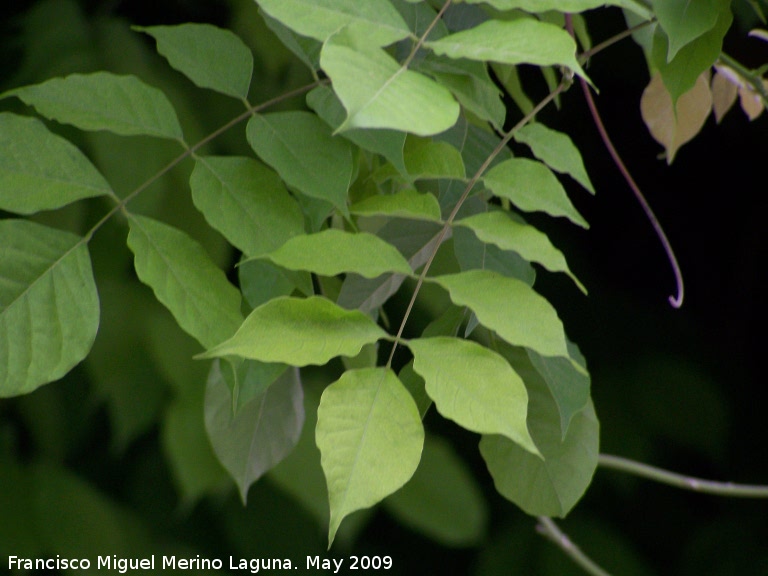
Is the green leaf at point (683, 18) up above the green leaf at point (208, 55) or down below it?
above

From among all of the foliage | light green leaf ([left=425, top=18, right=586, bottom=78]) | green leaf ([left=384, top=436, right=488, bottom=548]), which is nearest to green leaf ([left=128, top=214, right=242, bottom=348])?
the foliage

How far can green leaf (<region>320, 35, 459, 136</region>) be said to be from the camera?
0.18 m

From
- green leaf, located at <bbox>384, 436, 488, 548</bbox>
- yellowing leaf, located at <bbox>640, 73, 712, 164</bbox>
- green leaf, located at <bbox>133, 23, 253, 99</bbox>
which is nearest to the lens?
green leaf, located at <bbox>133, 23, 253, 99</bbox>

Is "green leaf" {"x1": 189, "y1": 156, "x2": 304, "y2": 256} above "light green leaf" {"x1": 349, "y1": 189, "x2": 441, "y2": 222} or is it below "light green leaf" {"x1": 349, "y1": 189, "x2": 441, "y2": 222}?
below

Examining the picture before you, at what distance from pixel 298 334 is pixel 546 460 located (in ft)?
0.50

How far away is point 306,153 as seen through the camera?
265mm

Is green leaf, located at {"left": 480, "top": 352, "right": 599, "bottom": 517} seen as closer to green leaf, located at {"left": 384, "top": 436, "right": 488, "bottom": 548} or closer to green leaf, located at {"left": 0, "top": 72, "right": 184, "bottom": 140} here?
green leaf, located at {"left": 0, "top": 72, "right": 184, "bottom": 140}

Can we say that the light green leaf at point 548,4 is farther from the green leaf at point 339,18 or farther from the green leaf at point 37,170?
the green leaf at point 37,170

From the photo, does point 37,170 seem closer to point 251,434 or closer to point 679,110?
point 251,434

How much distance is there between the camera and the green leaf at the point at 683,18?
0.27m

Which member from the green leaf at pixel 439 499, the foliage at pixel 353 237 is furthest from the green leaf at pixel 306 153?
the green leaf at pixel 439 499

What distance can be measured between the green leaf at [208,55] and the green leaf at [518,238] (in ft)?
0.33

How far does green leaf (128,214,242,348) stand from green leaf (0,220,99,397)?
0.07 ft

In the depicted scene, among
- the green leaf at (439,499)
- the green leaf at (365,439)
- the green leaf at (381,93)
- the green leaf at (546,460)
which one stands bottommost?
the green leaf at (439,499)
